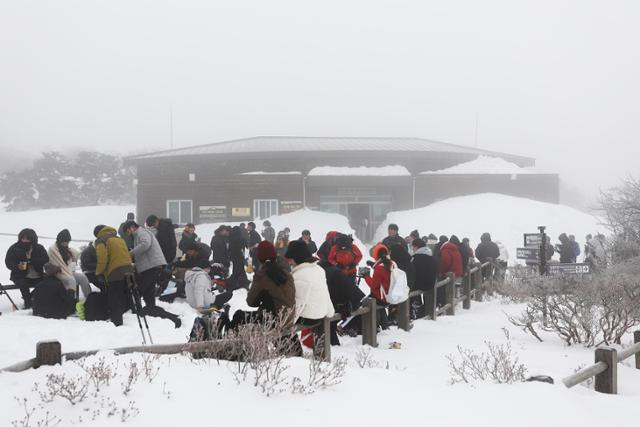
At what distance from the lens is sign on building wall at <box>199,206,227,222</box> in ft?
100

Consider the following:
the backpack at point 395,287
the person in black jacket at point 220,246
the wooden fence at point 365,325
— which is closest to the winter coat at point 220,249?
the person in black jacket at point 220,246

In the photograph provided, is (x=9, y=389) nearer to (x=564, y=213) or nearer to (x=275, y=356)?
(x=275, y=356)

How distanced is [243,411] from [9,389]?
1.60 m

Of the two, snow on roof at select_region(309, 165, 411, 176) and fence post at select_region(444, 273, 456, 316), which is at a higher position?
snow on roof at select_region(309, 165, 411, 176)

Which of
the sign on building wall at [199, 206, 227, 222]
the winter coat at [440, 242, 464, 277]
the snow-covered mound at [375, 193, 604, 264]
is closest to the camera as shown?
the winter coat at [440, 242, 464, 277]

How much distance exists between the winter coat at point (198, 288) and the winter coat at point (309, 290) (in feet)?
10.6

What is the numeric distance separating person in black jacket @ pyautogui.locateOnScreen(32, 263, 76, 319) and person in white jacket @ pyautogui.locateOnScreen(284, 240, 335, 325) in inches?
165

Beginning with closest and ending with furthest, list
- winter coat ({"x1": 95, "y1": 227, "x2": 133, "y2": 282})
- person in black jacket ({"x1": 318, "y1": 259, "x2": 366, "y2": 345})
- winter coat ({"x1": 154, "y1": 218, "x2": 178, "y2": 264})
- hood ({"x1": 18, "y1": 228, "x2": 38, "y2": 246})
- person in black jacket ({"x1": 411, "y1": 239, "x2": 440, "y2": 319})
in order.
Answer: person in black jacket ({"x1": 318, "y1": 259, "x2": 366, "y2": 345}), winter coat ({"x1": 95, "y1": 227, "x2": 133, "y2": 282}), hood ({"x1": 18, "y1": 228, "x2": 38, "y2": 246}), winter coat ({"x1": 154, "y1": 218, "x2": 178, "y2": 264}), person in black jacket ({"x1": 411, "y1": 239, "x2": 440, "y2": 319})

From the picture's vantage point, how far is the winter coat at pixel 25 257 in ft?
30.2

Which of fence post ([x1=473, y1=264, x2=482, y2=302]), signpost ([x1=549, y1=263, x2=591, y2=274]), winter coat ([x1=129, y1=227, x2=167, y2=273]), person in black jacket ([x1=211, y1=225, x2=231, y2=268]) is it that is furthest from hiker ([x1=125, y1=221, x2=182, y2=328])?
fence post ([x1=473, y1=264, x2=482, y2=302])

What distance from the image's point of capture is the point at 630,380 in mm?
6828

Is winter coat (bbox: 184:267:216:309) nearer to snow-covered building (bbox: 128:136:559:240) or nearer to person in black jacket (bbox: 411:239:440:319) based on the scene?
person in black jacket (bbox: 411:239:440:319)

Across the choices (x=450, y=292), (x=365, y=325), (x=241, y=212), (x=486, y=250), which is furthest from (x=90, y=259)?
(x=241, y=212)

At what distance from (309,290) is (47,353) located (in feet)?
8.71
